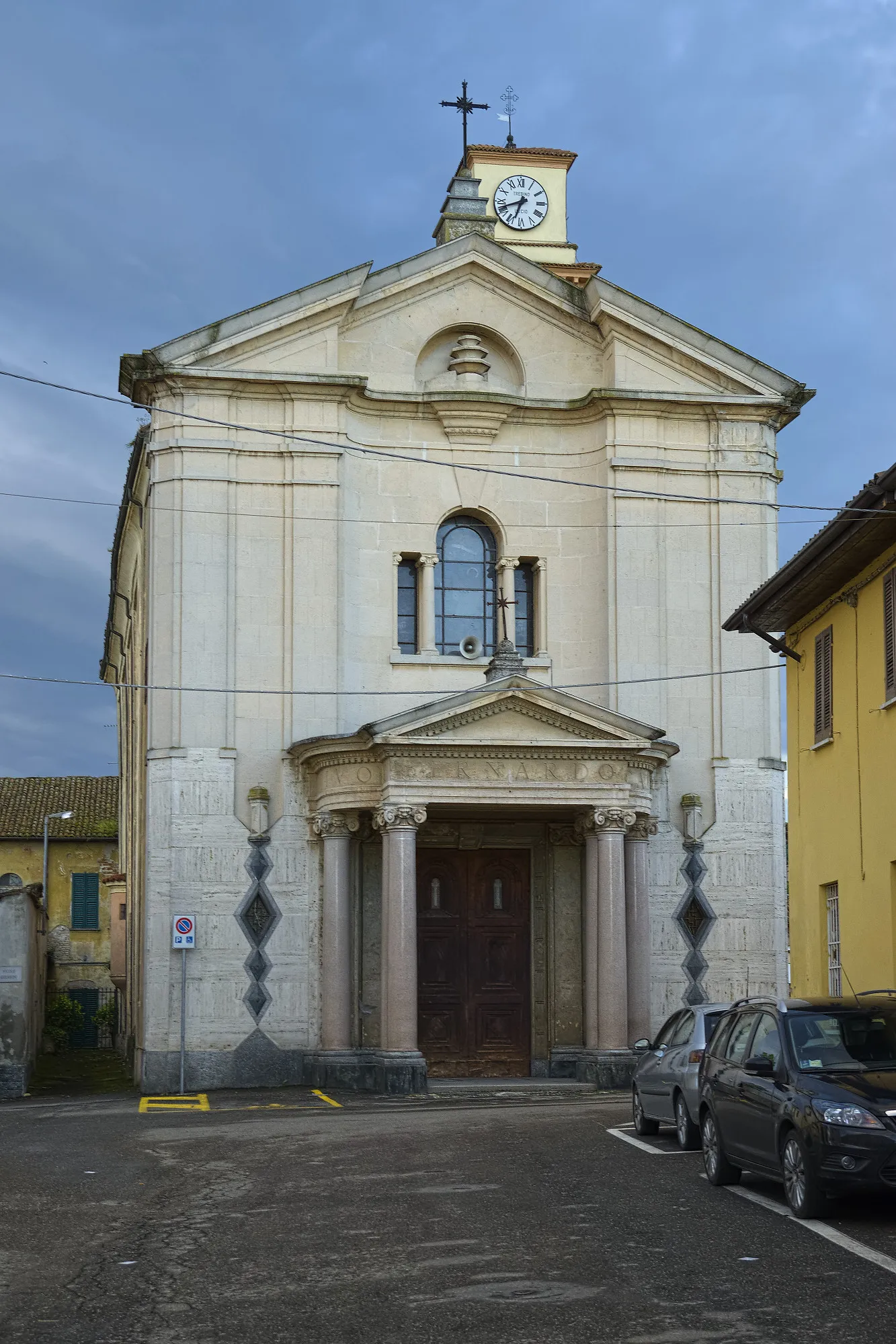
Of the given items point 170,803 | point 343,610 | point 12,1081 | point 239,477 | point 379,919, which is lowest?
point 12,1081

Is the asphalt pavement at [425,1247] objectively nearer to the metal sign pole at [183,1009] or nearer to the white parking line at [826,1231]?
the white parking line at [826,1231]

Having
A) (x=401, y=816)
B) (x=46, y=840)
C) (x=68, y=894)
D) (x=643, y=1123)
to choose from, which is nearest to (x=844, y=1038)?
(x=643, y=1123)

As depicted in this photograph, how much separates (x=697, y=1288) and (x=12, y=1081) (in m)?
20.0

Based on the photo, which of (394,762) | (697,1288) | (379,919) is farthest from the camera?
(379,919)

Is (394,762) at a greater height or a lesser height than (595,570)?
lesser

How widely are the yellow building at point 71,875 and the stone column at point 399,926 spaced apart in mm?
25644

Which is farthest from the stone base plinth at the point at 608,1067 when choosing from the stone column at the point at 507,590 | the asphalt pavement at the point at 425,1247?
the asphalt pavement at the point at 425,1247

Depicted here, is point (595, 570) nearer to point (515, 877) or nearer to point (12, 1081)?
point (515, 877)

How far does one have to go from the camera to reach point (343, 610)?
95.7 ft

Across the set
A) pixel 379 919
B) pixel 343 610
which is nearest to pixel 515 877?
pixel 379 919

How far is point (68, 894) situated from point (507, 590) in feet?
88.3

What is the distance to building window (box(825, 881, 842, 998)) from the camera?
72.7ft

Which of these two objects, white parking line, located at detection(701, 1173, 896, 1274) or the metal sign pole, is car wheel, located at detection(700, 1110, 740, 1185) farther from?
the metal sign pole

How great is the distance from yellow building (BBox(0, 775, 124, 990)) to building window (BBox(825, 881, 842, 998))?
31.4 metres
